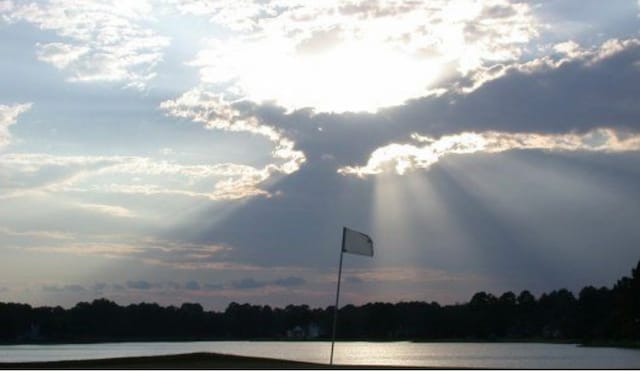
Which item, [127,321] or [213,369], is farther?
[127,321]

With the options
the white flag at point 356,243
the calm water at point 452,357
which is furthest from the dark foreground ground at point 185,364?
the calm water at point 452,357

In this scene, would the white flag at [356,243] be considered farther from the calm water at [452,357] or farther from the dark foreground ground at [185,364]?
the calm water at [452,357]

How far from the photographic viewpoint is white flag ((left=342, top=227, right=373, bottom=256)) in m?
35.9

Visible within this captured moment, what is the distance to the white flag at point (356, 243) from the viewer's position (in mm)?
35938

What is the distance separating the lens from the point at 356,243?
36.2 meters

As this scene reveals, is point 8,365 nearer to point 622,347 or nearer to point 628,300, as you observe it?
point 628,300

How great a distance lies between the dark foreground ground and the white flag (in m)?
4.56

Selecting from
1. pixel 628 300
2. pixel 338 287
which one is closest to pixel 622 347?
pixel 628 300

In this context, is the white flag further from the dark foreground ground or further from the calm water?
the calm water

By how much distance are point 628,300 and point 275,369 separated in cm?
9056

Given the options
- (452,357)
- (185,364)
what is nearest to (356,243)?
(185,364)

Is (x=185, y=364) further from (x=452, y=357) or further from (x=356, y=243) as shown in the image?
(x=452, y=357)

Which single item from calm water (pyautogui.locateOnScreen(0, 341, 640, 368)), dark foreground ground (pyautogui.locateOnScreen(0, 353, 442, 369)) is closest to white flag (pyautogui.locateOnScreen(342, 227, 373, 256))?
dark foreground ground (pyautogui.locateOnScreen(0, 353, 442, 369))

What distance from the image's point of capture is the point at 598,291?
184 meters
